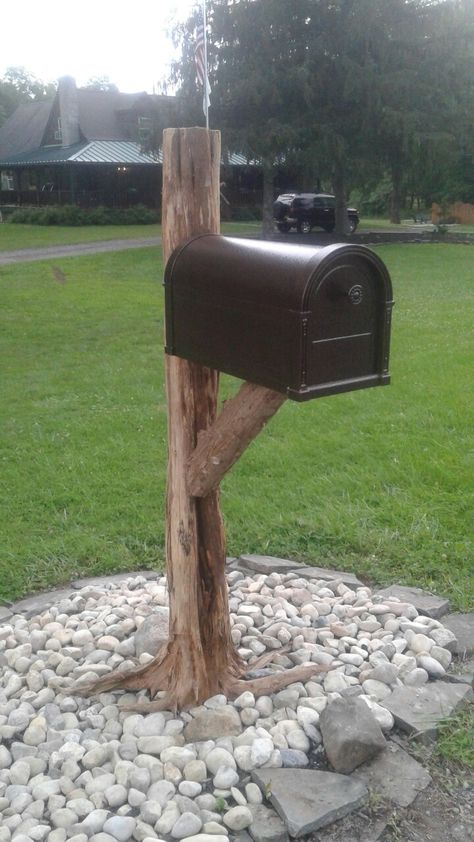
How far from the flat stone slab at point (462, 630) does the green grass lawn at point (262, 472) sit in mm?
140

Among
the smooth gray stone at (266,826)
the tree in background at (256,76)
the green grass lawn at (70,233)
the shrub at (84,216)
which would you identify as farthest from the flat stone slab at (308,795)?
the shrub at (84,216)

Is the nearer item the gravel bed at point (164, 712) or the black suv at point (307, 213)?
the gravel bed at point (164, 712)

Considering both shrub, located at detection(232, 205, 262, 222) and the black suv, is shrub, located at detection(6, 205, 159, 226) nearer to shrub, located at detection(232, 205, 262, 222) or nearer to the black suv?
shrub, located at detection(232, 205, 262, 222)

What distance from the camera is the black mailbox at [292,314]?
243cm

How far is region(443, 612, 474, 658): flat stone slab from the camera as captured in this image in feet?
12.1

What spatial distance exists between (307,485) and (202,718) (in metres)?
2.65

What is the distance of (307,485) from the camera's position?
561cm

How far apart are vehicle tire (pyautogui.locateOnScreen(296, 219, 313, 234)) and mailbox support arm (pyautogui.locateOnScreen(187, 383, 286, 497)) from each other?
89.4ft

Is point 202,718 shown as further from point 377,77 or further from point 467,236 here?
point 467,236

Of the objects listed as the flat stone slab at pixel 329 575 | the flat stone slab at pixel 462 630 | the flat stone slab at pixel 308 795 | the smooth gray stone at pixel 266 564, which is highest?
the flat stone slab at pixel 308 795

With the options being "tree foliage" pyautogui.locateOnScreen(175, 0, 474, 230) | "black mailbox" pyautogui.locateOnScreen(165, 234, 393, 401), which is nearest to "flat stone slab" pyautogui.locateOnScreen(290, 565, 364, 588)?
"black mailbox" pyautogui.locateOnScreen(165, 234, 393, 401)

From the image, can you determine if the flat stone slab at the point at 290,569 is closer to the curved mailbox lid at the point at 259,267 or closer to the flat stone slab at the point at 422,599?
the flat stone slab at the point at 422,599

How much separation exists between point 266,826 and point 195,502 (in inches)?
45.7

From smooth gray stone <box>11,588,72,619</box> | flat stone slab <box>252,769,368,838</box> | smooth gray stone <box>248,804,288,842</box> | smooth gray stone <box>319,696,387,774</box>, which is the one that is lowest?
smooth gray stone <box>11,588,72,619</box>
